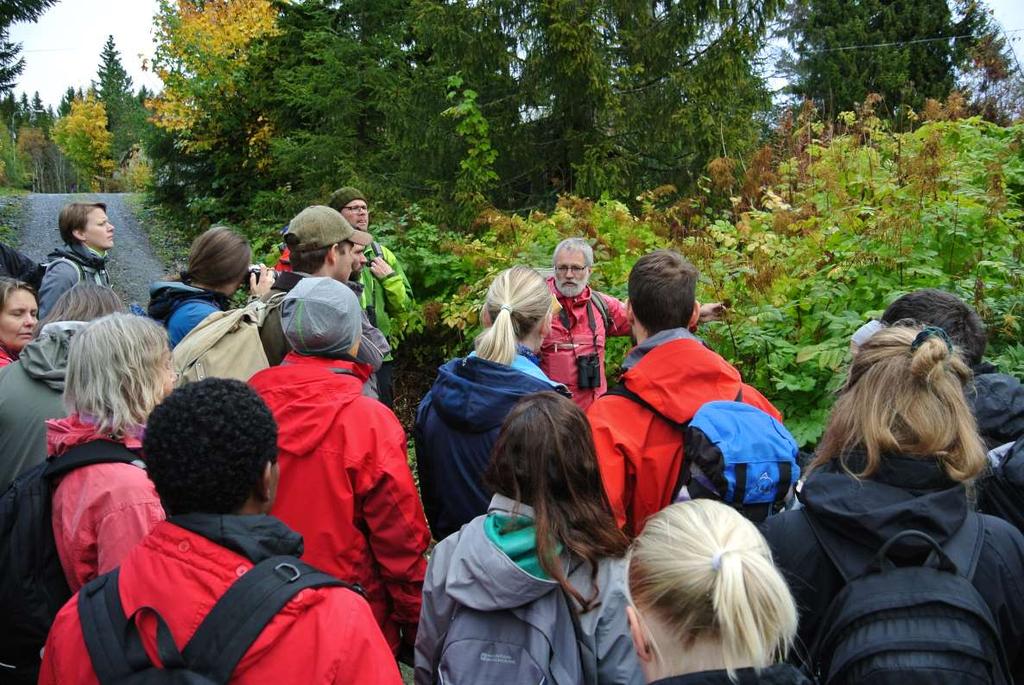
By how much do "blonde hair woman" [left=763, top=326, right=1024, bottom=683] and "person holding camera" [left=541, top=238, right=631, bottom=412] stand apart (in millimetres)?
2868

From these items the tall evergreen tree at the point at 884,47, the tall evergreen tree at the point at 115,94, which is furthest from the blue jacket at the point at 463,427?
the tall evergreen tree at the point at 115,94

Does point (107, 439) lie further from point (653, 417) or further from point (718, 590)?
point (718, 590)

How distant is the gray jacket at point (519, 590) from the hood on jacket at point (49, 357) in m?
1.81

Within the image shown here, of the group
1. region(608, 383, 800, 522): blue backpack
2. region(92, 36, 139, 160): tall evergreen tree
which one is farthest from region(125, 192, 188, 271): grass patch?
region(92, 36, 139, 160): tall evergreen tree

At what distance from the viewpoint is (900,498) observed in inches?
81.5

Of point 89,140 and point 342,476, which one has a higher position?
point 89,140

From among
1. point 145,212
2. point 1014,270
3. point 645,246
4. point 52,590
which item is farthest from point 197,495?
point 145,212

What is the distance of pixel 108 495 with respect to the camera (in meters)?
2.44

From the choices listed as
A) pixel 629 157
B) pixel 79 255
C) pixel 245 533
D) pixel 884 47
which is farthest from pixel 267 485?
pixel 884 47

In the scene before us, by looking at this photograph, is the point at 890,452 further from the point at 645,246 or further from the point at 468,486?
the point at 645,246

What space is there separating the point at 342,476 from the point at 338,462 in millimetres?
56

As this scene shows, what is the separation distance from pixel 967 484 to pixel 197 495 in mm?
1989

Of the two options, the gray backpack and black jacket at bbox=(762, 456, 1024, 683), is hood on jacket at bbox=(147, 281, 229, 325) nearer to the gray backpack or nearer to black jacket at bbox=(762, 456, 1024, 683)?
the gray backpack

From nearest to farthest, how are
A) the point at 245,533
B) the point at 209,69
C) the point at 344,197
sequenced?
the point at 245,533 < the point at 344,197 < the point at 209,69
